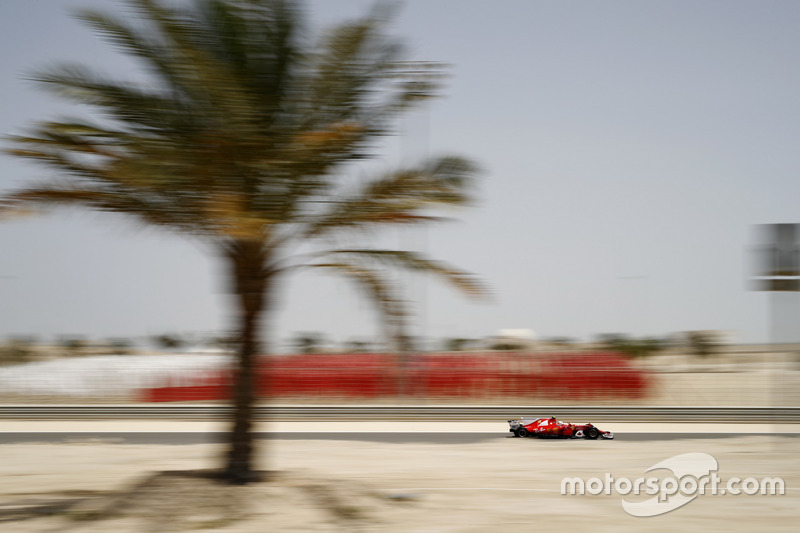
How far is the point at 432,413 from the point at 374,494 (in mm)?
11978

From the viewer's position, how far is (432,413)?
66.0 feet

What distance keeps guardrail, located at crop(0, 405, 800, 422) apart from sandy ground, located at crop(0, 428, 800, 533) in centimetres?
664

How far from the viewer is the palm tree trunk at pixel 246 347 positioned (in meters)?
8.38

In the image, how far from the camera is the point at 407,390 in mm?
24719

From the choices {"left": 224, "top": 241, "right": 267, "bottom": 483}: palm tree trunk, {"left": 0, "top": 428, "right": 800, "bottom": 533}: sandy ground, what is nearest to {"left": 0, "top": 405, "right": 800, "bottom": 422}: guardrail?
{"left": 0, "top": 428, "right": 800, "bottom": 533}: sandy ground

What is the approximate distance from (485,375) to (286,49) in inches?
758

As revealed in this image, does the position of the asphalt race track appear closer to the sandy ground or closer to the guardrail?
the sandy ground

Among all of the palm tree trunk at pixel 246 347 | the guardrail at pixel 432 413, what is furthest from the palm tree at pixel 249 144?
the guardrail at pixel 432 413

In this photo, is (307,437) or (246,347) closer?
(246,347)

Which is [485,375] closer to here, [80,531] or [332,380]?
[332,380]

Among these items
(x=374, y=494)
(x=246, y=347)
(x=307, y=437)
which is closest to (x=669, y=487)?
(x=374, y=494)

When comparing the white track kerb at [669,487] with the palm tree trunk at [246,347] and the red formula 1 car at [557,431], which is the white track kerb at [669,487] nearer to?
the red formula 1 car at [557,431]

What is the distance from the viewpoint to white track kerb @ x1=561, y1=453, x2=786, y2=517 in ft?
25.4

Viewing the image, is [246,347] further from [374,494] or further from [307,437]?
[307,437]
